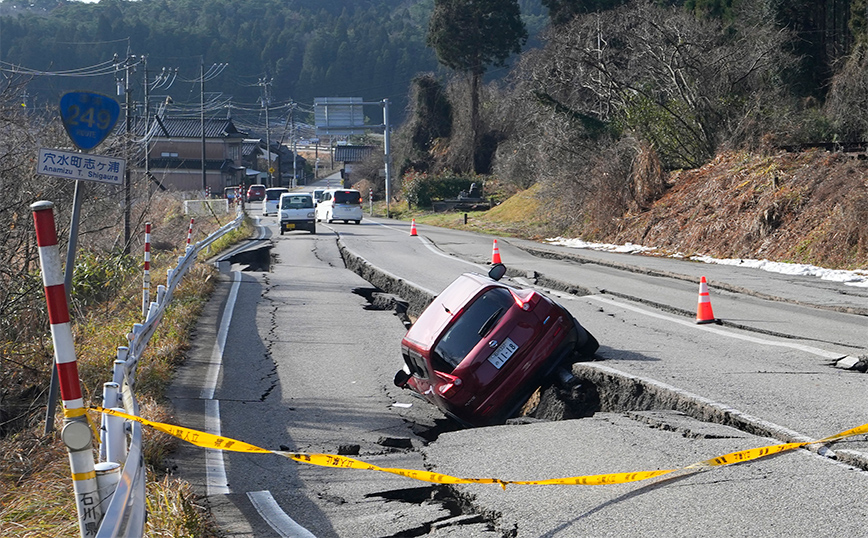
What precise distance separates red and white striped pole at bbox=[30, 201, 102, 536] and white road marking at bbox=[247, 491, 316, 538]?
140cm

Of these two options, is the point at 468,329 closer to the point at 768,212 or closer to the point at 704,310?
the point at 704,310

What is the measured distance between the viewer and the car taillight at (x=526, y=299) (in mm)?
8461

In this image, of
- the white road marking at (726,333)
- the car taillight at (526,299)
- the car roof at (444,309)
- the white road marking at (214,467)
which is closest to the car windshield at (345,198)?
the white road marking at (726,333)

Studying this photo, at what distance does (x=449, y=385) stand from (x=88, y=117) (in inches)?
153

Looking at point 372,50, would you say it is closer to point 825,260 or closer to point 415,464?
point 825,260

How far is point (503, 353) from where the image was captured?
8141mm

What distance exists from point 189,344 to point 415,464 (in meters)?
5.65

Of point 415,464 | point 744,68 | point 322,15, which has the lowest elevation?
point 415,464

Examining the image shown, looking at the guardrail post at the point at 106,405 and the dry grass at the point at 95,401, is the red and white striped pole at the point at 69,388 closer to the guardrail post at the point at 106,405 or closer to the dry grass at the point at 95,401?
the guardrail post at the point at 106,405

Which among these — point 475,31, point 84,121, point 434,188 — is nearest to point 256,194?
point 434,188

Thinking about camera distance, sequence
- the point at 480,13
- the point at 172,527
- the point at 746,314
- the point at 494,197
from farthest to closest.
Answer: the point at 480,13 < the point at 494,197 < the point at 746,314 < the point at 172,527

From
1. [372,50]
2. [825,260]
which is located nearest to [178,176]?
[372,50]

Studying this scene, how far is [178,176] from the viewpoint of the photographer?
255 ft

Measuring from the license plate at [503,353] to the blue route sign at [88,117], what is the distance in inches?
153
